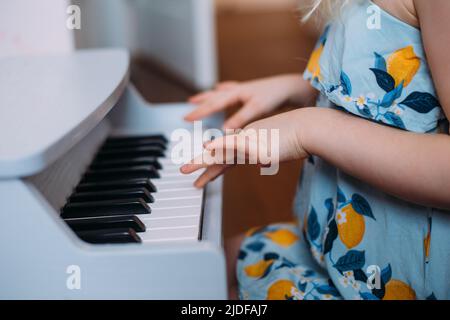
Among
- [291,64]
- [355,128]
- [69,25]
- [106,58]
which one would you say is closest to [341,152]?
[355,128]

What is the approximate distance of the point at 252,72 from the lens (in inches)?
126

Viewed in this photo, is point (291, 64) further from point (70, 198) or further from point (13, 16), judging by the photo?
point (70, 198)

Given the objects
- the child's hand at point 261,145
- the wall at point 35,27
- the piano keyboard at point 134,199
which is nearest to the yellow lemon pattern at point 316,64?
the child's hand at point 261,145

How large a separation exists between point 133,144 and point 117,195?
234 mm

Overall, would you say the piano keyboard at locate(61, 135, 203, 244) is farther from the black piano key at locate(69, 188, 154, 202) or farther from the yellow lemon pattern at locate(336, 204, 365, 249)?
the yellow lemon pattern at locate(336, 204, 365, 249)

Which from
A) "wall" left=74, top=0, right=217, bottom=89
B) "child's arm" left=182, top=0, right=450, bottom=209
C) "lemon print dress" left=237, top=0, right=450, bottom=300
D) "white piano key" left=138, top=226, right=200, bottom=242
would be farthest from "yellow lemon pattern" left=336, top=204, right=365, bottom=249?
"wall" left=74, top=0, right=217, bottom=89

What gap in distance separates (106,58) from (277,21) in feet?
14.3

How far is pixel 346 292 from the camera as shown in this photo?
78 centimetres

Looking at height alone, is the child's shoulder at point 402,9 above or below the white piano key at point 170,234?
above

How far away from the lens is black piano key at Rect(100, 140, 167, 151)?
95cm

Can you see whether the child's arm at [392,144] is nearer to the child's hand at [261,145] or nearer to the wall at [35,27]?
the child's hand at [261,145]

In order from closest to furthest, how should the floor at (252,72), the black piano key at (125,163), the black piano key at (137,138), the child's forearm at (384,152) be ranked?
the child's forearm at (384,152), the black piano key at (125,163), the black piano key at (137,138), the floor at (252,72)

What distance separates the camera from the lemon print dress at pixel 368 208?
27.7 inches

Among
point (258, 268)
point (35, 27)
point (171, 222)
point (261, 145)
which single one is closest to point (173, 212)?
point (171, 222)
